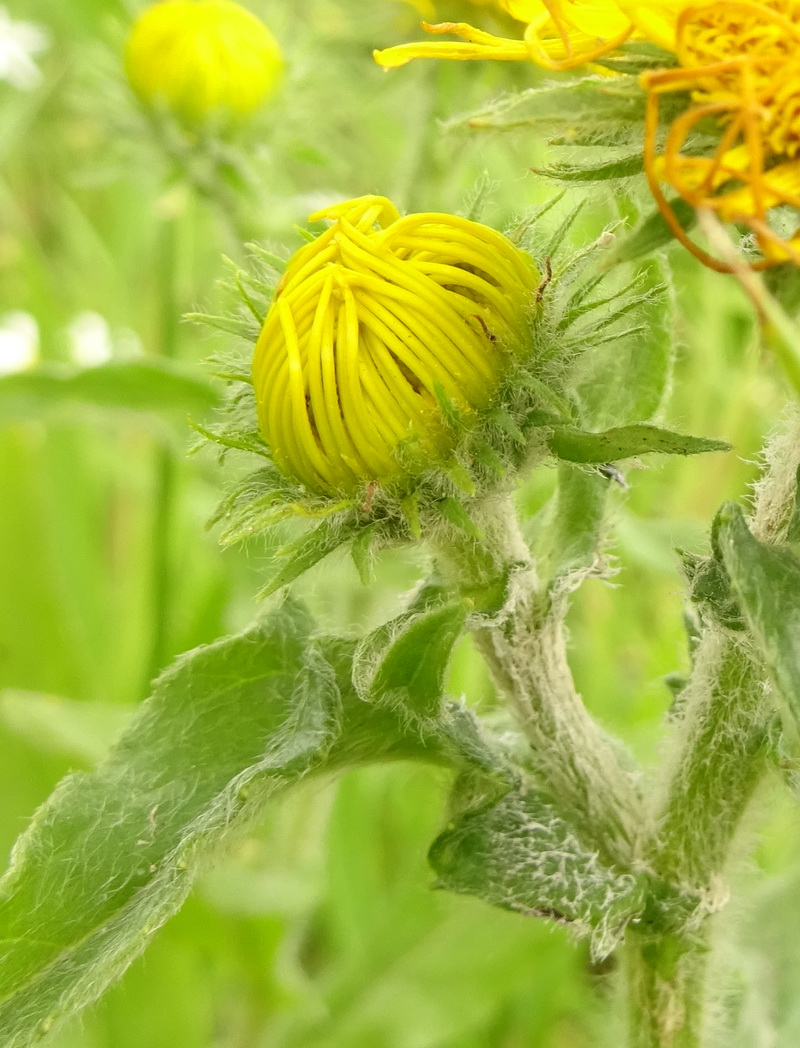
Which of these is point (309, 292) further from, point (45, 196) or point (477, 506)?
point (45, 196)

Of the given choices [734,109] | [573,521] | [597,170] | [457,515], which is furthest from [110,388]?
[734,109]

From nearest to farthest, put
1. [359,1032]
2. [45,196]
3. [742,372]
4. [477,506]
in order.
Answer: [477,506]
[359,1032]
[742,372]
[45,196]

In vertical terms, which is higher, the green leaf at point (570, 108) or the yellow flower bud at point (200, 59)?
the green leaf at point (570, 108)

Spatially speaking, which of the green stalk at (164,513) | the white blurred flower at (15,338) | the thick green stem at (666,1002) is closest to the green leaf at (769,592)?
the thick green stem at (666,1002)

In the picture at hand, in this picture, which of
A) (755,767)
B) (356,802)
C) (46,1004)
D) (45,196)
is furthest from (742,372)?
(45,196)

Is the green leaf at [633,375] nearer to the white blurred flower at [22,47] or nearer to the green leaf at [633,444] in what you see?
the green leaf at [633,444]
